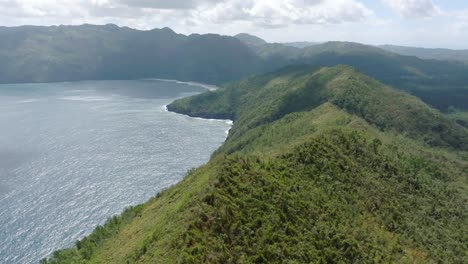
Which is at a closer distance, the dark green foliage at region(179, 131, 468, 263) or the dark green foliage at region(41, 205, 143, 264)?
the dark green foliage at region(179, 131, 468, 263)

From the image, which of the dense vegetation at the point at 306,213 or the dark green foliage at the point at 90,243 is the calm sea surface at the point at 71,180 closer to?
the dark green foliage at the point at 90,243

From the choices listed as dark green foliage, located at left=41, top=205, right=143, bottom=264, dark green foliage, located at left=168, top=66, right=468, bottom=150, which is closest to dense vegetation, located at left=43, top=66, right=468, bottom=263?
dark green foliage, located at left=41, top=205, right=143, bottom=264

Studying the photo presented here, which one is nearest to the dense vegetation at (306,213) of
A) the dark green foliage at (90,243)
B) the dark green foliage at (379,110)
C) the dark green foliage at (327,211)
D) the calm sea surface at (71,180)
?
the dark green foliage at (327,211)

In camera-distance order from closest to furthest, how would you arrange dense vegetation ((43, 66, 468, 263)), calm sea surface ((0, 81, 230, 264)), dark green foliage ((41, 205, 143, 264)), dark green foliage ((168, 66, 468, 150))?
dense vegetation ((43, 66, 468, 263)) < dark green foliage ((41, 205, 143, 264)) < calm sea surface ((0, 81, 230, 264)) < dark green foliage ((168, 66, 468, 150))

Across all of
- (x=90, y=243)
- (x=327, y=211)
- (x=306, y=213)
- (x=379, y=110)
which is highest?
(x=379, y=110)

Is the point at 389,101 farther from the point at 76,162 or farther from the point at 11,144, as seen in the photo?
the point at 11,144

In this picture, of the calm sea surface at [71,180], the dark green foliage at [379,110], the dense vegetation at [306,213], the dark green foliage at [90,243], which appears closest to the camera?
the dense vegetation at [306,213]

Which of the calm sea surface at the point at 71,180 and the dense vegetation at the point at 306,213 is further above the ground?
the dense vegetation at the point at 306,213

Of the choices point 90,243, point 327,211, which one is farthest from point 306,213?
point 90,243

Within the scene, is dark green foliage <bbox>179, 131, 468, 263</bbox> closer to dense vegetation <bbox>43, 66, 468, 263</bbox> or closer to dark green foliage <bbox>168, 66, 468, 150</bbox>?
dense vegetation <bbox>43, 66, 468, 263</bbox>

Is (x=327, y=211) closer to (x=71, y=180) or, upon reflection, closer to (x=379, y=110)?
(x=71, y=180)

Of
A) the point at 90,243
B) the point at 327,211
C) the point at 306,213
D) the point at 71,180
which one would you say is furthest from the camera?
the point at 71,180
